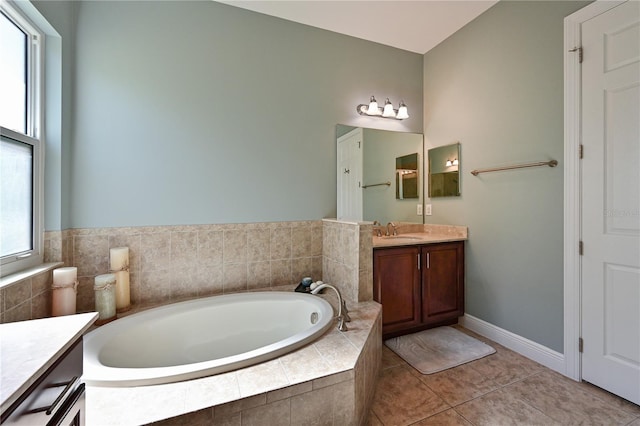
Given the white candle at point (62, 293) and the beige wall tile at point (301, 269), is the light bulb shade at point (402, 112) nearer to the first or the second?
the beige wall tile at point (301, 269)

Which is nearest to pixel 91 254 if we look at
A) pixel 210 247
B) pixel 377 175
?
pixel 210 247

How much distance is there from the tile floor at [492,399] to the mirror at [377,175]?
1.39 metres

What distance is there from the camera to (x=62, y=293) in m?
1.58

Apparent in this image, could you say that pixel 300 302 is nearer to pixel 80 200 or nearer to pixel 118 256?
pixel 118 256

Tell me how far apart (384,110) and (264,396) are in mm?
2587

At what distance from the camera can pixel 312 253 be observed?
2486 mm

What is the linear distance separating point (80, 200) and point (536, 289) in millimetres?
3376

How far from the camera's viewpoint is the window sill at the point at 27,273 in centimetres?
129

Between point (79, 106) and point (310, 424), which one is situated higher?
point (79, 106)

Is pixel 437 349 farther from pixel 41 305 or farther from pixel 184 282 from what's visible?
pixel 41 305

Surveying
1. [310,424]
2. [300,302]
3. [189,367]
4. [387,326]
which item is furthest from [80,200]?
[387,326]

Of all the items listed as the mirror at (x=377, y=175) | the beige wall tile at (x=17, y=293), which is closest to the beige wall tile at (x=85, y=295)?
the beige wall tile at (x=17, y=293)

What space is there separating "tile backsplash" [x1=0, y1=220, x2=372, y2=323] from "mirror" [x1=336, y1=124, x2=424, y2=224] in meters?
0.43

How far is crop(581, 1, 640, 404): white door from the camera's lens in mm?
1536
